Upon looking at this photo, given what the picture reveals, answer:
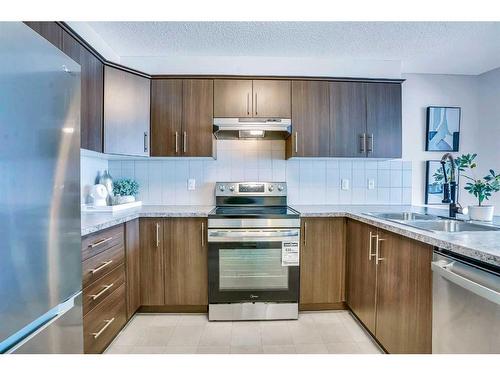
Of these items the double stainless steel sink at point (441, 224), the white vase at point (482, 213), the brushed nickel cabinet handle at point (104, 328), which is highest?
the white vase at point (482, 213)

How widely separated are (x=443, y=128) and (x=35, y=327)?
3685 mm

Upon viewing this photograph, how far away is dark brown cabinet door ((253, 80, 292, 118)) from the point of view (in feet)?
8.31

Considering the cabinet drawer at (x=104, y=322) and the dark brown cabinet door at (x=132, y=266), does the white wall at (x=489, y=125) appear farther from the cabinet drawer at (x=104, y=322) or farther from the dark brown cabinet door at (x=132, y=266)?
the cabinet drawer at (x=104, y=322)

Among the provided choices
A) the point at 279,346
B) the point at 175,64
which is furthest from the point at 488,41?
the point at 279,346

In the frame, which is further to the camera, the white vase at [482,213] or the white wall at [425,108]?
the white wall at [425,108]

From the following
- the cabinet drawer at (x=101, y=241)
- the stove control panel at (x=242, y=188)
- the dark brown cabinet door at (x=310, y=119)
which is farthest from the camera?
the stove control panel at (x=242, y=188)

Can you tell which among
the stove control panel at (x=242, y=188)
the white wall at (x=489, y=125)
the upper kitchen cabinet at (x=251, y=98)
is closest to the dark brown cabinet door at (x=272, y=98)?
the upper kitchen cabinet at (x=251, y=98)

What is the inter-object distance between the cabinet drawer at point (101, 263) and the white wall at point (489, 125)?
366 cm

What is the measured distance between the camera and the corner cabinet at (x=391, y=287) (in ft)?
4.43

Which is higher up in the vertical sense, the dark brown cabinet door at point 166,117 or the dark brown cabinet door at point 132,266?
the dark brown cabinet door at point 166,117

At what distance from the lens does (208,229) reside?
2.22 metres

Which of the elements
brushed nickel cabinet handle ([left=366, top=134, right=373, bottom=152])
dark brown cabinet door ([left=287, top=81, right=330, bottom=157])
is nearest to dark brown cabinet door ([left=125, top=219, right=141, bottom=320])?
dark brown cabinet door ([left=287, top=81, right=330, bottom=157])

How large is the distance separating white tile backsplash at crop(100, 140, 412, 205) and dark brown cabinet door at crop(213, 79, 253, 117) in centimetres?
39
